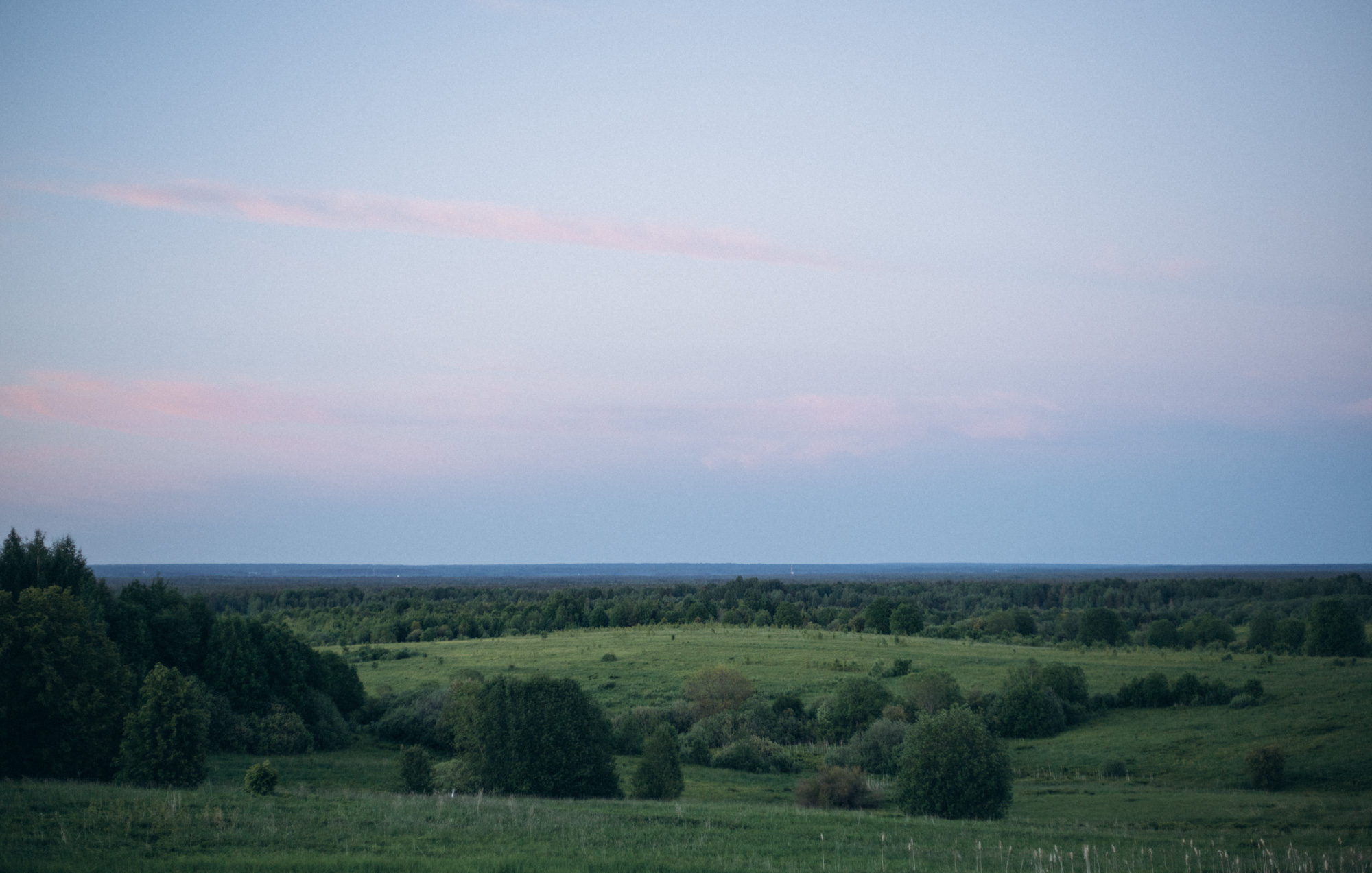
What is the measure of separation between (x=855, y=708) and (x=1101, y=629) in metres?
47.5

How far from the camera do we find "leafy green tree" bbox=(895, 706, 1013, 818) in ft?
111

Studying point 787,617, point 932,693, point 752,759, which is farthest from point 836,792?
point 787,617

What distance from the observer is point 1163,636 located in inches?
3730

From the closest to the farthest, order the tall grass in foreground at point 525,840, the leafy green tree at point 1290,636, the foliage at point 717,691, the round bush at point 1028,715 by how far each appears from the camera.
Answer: the tall grass in foreground at point 525,840
the round bush at point 1028,715
the foliage at point 717,691
the leafy green tree at point 1290,636

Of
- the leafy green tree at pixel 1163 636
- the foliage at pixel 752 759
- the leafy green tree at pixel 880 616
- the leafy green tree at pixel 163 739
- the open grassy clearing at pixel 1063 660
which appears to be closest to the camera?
the leafy green tree at pixel 163 739

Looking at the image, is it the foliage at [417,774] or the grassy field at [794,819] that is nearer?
the grassy field at [794,819]

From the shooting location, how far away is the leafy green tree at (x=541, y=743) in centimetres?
3619

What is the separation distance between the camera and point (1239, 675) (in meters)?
67.2

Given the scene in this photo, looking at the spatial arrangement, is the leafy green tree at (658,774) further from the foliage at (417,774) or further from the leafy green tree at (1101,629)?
the leafy green tree at (1101,629)

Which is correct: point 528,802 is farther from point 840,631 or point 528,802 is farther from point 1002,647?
point 840,631

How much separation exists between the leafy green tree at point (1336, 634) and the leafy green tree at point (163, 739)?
Answer: 8399 centimetres

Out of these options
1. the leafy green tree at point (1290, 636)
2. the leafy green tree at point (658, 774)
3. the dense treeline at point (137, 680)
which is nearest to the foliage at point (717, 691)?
the dense treeline at point (137, 680)

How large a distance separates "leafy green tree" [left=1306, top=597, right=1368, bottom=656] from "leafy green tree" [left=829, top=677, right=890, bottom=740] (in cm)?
4290

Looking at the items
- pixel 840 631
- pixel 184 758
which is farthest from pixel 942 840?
pixel 840 631
